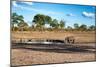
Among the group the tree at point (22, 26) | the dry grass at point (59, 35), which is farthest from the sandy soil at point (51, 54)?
the tree at point (22, 26)

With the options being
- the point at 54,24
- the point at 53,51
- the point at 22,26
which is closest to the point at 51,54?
the point at 53,51

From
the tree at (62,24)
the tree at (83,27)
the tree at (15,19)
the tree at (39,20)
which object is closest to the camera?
the tree at (15,19)

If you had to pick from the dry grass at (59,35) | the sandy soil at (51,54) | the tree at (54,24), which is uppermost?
the tree at (54,24)

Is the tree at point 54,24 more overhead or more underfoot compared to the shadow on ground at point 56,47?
more overhead

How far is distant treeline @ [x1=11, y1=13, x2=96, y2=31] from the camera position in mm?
2545

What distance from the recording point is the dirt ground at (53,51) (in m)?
2.57

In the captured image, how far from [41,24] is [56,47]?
374 millimetres

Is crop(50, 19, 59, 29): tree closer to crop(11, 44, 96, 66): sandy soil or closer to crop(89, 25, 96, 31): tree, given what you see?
crop(11, 44, 96, 66): sandy soil

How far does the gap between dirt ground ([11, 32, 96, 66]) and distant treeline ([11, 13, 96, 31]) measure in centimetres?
6

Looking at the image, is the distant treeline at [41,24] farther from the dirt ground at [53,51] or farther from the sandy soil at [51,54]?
the sandy soil at [51,54]

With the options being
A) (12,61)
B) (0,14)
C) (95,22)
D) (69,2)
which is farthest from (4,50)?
(95,22)

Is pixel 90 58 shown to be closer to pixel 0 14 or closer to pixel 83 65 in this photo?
pixel 83 65

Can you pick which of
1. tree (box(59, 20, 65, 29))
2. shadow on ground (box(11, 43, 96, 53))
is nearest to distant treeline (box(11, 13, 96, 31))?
tree (box(59, 20, 65, 29))

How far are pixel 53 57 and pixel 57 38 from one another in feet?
0.85
